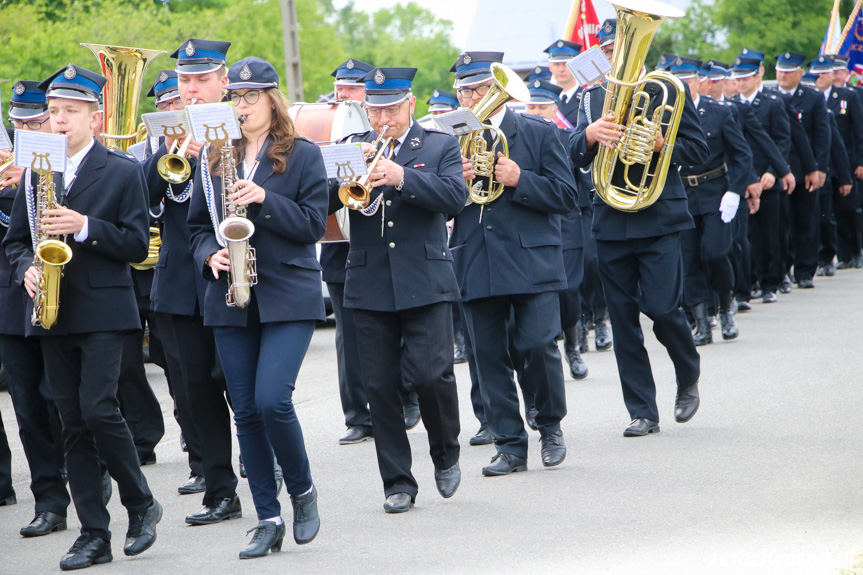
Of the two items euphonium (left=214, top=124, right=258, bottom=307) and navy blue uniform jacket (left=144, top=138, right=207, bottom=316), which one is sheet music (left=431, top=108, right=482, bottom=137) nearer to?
navy blue uniform jacket (left=144, top=138, right=207, bottom=316)

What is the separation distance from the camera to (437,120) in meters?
6.94

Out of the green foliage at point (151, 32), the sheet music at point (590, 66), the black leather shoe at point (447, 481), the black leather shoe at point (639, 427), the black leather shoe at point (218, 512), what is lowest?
the green foliage at point (151, 32)

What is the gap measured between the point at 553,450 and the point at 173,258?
2.34 metres

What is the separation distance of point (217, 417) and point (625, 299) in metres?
2.90

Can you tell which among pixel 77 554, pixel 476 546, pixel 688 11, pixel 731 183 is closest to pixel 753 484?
pixel 476 546

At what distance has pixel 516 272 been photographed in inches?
289

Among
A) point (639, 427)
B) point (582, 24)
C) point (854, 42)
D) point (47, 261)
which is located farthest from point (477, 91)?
point (854, 42)

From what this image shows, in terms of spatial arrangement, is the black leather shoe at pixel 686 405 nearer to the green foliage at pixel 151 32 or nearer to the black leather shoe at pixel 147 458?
the black leather shoe at pixel 147 458

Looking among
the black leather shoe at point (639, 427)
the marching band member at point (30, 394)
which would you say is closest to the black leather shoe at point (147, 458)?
the marching band member at point (30, 394)

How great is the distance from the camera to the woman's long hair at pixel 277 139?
5.89 meters

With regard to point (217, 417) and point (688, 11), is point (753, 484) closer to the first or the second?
point (217, 417)

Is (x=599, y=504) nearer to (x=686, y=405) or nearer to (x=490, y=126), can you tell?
(x=686, y=405)

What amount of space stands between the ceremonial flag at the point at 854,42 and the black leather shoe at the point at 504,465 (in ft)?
51.7

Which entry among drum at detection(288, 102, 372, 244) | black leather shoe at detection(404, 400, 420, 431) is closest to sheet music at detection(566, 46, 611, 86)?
drum at detection(288, 102, 372, 244)
